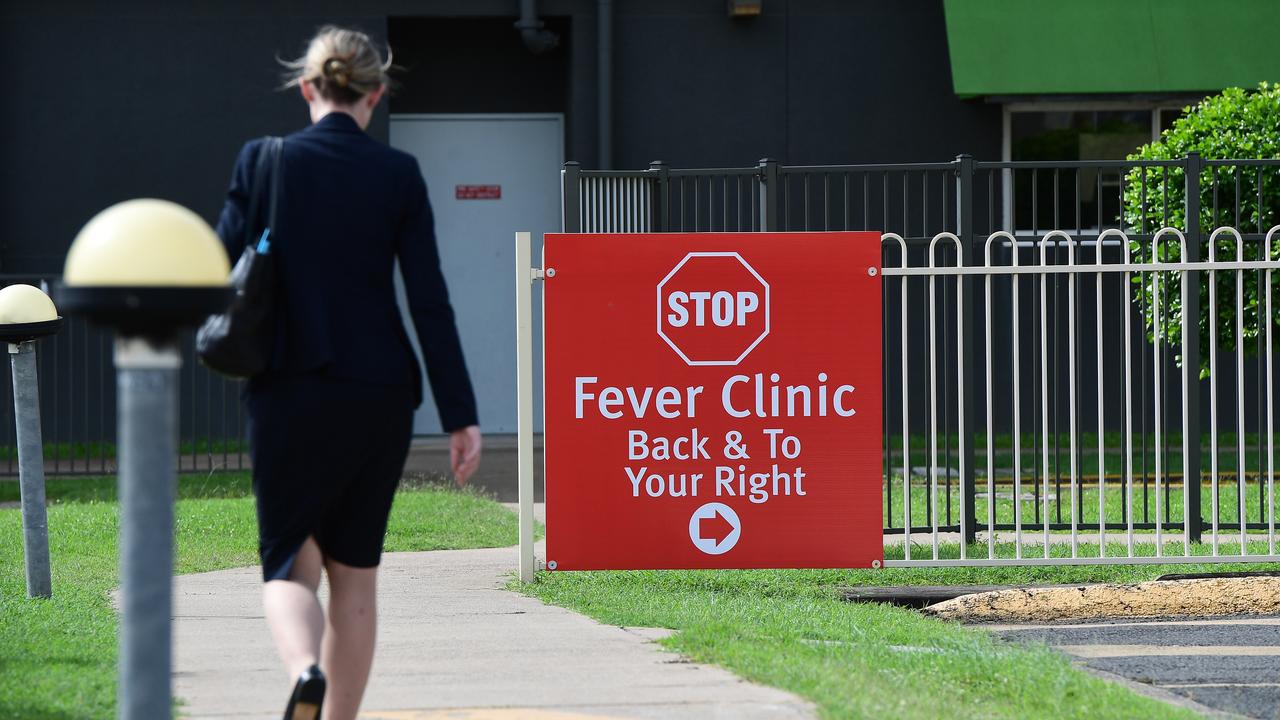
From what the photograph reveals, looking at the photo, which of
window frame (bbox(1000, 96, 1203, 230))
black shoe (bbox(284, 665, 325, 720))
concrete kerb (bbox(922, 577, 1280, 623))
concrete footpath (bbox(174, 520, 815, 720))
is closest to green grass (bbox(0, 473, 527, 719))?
concrete footpath (bbox(174, 520, 815, 720))

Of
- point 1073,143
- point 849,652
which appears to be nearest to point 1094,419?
point 1073,143

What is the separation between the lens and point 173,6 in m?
14.9

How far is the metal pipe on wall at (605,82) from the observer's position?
14836 millimetres

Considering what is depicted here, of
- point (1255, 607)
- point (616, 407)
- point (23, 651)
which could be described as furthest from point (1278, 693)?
point (23, 651)

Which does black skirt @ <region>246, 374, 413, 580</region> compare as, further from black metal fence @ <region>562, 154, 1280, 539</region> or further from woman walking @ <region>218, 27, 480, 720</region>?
black metal fence @ <region>562, 154, 1280, 539</region>

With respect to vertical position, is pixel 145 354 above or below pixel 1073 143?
below

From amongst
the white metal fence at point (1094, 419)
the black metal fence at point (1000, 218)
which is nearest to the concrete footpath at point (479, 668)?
the white metal fence at point (1094, 419)

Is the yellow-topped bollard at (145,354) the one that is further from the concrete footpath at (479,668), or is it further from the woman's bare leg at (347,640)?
the concrete footpath at (479,668)

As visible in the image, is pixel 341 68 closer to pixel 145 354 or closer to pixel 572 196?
pixel 145 354

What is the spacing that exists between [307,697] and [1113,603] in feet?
15.3

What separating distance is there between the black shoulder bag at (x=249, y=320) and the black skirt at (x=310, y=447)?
97 mm

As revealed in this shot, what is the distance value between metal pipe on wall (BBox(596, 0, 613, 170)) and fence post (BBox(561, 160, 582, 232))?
5854 mm

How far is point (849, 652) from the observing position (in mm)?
5262

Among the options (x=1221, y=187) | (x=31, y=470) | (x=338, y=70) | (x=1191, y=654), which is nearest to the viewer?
(x=338, y=70)
